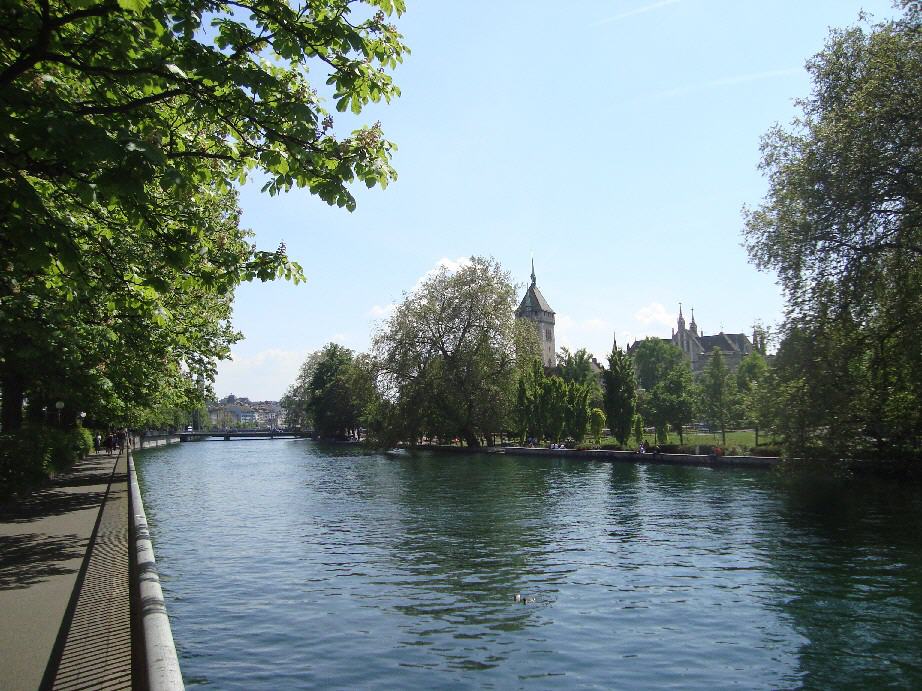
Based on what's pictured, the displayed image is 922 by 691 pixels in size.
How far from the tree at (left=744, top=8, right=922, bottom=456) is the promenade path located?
26.5 metres

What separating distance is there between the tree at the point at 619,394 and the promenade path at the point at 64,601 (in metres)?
52.9

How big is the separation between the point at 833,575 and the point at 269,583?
13096 millimetres

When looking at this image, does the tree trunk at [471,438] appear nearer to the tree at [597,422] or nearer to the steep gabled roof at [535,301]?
the tree at [597,422]

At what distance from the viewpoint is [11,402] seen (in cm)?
3130

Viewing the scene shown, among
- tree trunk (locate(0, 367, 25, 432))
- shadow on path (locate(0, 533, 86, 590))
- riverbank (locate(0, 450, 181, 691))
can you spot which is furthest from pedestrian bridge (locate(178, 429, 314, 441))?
shadow on path (locate(0, 533, 86, 590))

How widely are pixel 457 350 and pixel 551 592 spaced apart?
5820 cm

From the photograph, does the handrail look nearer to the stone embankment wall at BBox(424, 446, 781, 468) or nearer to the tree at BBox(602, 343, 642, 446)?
the stone embankment wall at BBox(424, 446, 781, 468)

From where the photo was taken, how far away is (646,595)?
52.0 feet

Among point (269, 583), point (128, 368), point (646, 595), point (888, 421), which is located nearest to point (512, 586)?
point (646, 595)

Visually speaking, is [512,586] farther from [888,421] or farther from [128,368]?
[888,421]

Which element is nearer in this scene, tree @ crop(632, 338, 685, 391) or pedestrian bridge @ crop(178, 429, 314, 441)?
tree @ crop(632, 338, 685, 391)

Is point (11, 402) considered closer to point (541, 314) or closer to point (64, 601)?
point (64, 601)

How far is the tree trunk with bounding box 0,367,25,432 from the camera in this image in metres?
29.8

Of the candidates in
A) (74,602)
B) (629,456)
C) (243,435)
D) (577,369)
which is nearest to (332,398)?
(577,369)
